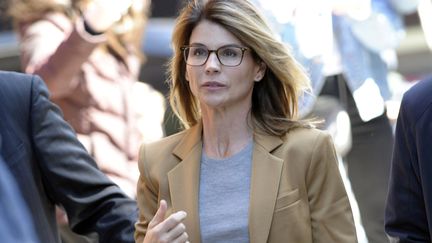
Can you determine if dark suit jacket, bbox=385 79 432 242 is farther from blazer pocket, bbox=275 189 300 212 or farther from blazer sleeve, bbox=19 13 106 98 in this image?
→ blazer sleeve, bbox=19 13 106 98

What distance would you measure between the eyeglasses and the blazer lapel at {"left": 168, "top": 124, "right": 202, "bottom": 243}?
0.26 metres

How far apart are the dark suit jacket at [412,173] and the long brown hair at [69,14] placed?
254 cm

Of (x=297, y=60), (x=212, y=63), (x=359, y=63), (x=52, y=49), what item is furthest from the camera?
(x=359, y=63)

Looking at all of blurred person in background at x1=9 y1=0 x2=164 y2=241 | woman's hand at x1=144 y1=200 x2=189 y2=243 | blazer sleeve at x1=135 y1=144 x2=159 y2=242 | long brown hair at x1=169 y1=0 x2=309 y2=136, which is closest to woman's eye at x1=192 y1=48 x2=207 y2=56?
long brown hair at x1=169 y1=0 x2=309 y2=136

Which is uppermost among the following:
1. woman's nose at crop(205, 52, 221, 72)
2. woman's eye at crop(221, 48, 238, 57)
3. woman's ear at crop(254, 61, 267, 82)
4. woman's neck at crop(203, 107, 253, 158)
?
woman's eye at crop(221, 48, 238, 57)

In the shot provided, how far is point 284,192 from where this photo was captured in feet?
10.8

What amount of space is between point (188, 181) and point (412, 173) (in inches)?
28.7

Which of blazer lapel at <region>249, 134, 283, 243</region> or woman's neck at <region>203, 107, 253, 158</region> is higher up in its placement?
woman's neck at <region>203, 107, 253, 158</region>

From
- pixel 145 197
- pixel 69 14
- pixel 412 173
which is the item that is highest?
pixel 69 14

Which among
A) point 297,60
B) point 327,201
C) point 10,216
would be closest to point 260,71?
point 327,201

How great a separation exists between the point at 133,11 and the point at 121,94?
1.53 feet

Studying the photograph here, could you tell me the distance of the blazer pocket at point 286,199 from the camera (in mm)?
3279

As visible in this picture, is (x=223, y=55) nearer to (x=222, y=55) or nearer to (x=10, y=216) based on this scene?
(x=222, y=55)

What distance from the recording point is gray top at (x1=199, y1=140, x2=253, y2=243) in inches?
129
